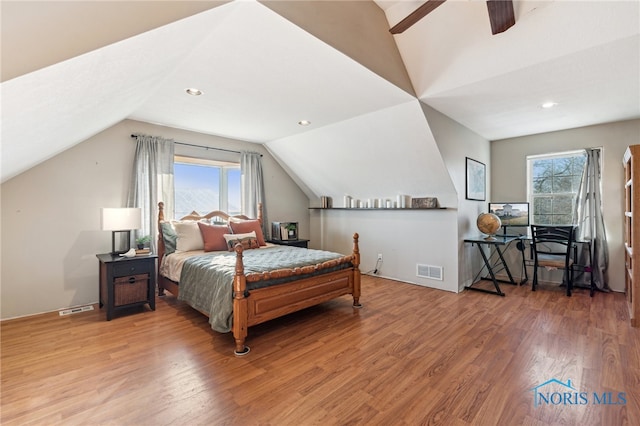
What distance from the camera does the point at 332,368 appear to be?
216cm

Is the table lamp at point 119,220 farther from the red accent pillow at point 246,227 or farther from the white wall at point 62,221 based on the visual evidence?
the red accent pillow at point 246,227

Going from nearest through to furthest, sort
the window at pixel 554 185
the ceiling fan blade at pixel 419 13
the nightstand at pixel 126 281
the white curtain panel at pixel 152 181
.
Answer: the ceiling fan blade at pixel 419 13 < the nightstand at pixel 126 281 < the white curtain panel at pixel 152 181 < the window at pixel 554 185

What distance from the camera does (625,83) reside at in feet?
9.11

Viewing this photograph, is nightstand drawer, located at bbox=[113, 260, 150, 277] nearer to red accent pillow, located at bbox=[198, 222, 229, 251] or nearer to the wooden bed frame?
the wooden bed frame

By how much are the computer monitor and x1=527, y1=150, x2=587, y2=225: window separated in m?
→ 0.30

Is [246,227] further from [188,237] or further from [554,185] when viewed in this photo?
[554,185]

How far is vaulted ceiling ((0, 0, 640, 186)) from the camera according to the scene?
1.21 m

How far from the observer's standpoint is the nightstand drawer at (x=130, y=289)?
3130 mm

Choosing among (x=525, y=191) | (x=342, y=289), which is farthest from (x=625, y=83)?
(x=342, y=289)

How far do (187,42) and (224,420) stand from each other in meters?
2.31

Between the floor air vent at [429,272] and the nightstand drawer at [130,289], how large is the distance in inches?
145

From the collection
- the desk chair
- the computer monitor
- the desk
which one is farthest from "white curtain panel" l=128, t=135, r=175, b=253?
the desk chair

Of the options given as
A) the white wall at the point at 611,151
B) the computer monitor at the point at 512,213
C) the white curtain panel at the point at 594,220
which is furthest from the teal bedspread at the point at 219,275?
→ the white wall at the point at 611,151

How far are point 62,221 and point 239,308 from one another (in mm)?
2564
